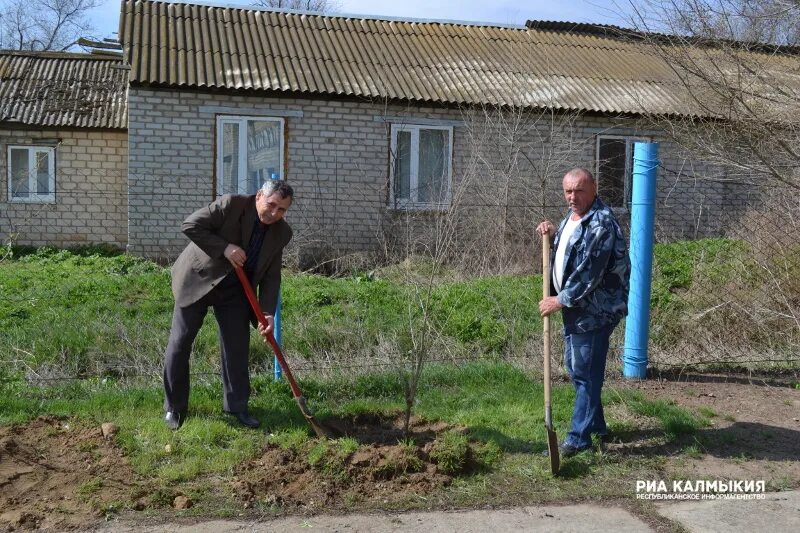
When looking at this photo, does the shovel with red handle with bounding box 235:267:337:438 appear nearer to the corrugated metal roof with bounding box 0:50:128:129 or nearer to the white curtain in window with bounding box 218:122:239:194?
the white curtain in window with bounding box 218:122:239:194

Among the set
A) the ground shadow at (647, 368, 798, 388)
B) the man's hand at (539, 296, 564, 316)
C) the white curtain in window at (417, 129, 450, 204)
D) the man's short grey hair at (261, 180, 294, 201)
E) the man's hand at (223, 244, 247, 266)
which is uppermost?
the white curtain in window at (417, 129, 450, 204)

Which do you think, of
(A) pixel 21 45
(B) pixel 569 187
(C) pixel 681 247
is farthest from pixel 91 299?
(A) pixel 21 45

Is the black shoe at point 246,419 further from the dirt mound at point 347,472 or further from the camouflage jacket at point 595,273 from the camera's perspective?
the camouflage jacket at point 595,273

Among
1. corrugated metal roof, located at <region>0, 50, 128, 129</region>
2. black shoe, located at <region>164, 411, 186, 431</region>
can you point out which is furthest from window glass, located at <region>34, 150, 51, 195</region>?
black shoe, located at <region>164, 411, 186, 431</region>

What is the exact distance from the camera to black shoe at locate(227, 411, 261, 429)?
4.84m

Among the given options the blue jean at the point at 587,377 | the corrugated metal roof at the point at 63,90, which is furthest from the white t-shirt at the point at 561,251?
the corrugated metal roof at the point at 63,90

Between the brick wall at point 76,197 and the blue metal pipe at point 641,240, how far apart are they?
1055cm

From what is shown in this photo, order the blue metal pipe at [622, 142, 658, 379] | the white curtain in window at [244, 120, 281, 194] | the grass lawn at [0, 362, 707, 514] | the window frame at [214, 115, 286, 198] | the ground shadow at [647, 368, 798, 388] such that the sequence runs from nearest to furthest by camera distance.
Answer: the grass lawn at [0, 362, 707, 514] < the blue metal pipe at [622, 142, 658, 379] < the ground shadow at [647, 368, 798, 388] < the window frame at [214, 115, 286, 198] < the white curtain in window at [244, 120, 281, 194]

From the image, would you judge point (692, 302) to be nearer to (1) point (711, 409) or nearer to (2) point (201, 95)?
(1) point (711, 409)

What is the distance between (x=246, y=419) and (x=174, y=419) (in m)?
0.43

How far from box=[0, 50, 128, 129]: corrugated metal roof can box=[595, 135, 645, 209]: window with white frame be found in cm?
900

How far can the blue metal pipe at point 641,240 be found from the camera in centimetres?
581

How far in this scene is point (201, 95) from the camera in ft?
43.4

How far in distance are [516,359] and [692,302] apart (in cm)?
203
